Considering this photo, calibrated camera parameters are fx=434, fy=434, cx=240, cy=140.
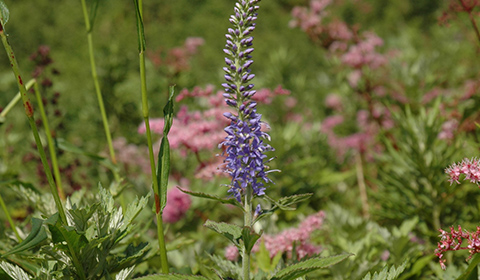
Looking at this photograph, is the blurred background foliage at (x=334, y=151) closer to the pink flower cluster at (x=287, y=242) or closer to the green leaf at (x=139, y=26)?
the pink flower cluster at (x=287, y=242)

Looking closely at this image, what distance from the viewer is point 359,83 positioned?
3.35 m

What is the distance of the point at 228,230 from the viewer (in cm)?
117

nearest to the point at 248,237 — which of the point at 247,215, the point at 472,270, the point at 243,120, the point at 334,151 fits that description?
the point at 247,215

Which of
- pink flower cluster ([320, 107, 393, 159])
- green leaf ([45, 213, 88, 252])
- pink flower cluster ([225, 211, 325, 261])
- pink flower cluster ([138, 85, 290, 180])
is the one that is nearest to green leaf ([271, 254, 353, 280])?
green leaf ([45, 213, 88, 252])

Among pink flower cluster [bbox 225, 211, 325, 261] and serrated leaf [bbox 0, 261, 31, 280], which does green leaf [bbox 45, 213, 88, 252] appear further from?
pink flower cluster [bbox 225, 211, 325, 261]

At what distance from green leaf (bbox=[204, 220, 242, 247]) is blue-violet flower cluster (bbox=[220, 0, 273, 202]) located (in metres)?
0.11

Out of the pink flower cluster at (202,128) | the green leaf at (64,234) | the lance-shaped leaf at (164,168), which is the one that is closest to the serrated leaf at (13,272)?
the green leaf at (64,234)

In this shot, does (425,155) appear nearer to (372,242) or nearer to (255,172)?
(372,242)

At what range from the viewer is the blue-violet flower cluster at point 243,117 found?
3.71 ft

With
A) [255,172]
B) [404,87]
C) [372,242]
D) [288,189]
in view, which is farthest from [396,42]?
[255,172]

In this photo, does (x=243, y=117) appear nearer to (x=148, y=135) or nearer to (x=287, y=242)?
(x=148, y=135)

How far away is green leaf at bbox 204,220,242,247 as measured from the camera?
1.12 m

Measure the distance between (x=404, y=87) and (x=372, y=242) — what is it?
157 cm

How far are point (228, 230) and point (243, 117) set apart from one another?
0.31 meters
